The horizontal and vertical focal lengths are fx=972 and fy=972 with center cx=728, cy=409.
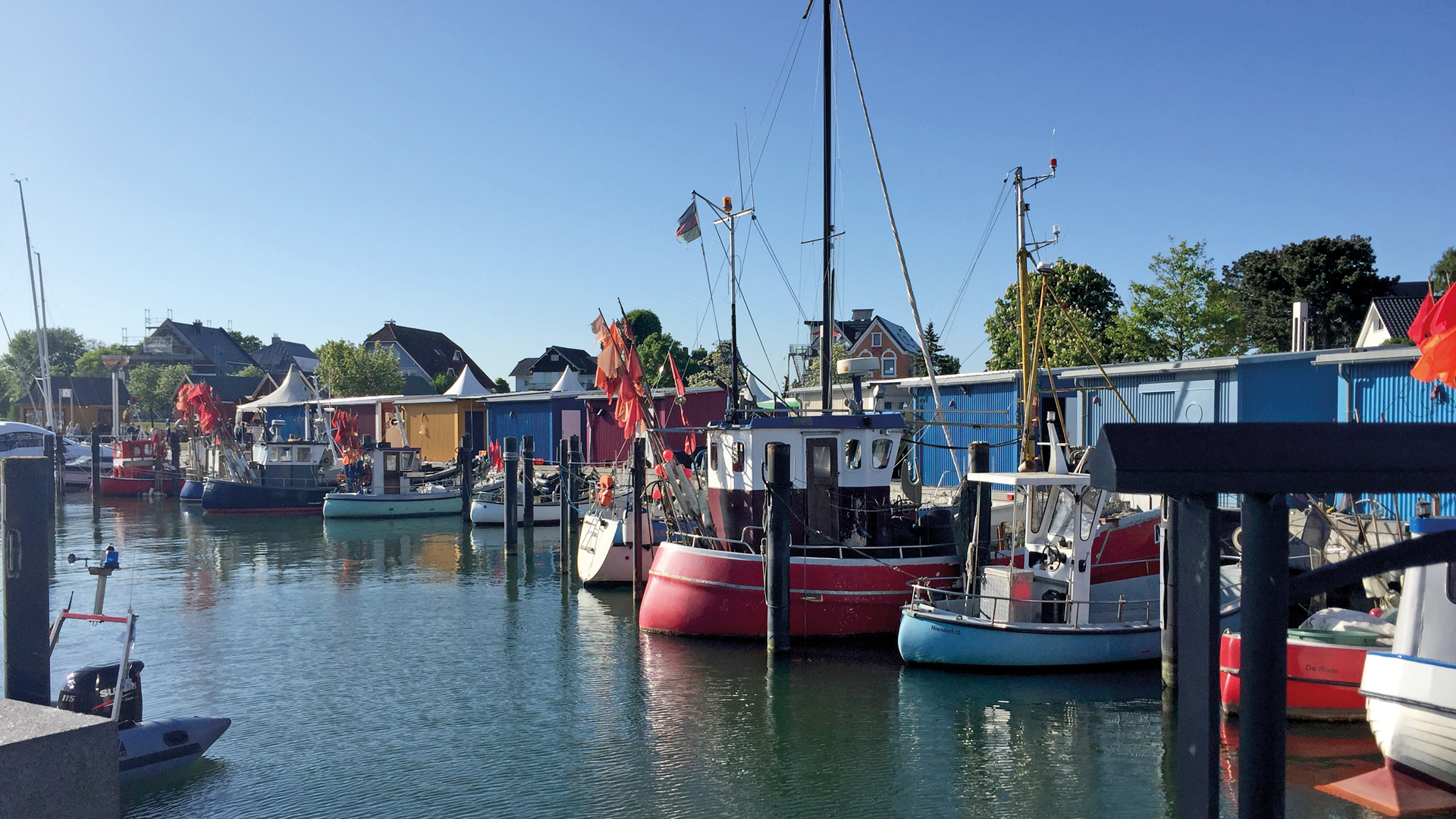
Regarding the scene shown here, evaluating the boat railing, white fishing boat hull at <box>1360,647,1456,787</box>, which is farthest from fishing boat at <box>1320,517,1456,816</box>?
the boat railing

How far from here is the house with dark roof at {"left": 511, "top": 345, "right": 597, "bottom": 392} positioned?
254 feet

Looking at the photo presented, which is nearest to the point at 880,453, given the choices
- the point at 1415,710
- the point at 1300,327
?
the point at 1415,710

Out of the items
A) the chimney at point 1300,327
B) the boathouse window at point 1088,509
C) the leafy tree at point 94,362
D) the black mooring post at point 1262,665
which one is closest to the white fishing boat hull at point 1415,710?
the boathouse window at point 1088,509

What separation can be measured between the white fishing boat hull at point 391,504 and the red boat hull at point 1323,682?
29.6 metres

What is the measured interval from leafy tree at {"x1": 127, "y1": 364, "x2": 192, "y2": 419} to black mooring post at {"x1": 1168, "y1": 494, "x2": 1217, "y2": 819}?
78057mm

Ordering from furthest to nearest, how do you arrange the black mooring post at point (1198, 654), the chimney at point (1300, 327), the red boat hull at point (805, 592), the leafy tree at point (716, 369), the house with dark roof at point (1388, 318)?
1. the house with dark roof at point (1388, 318)
2. the chimney at point (1300, 327)
3. the leafy tree at point (716, 369)
4. the red boat hull at point (805, 592)
5. the black mooring post at point (1198, 654)

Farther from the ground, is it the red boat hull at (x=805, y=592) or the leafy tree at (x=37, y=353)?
the leafy tree at (x=37, y=353)

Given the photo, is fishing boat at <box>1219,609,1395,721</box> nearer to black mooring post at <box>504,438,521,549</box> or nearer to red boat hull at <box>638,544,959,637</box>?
red boat hull at <box>638,544,959,637</box>

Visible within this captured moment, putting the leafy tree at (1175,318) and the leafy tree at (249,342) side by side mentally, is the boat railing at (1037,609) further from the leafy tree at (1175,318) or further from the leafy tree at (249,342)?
the leafy tree at (249,342)

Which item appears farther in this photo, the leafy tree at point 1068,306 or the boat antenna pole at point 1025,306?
the leafy tree at point 1068,306

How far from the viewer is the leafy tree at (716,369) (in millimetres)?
18211

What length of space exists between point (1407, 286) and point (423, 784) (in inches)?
2392

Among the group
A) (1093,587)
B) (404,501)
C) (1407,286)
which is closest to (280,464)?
(404,501)

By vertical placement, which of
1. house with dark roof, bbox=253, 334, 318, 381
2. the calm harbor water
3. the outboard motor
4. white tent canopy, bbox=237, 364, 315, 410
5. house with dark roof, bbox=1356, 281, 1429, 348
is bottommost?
the calm harbor water
